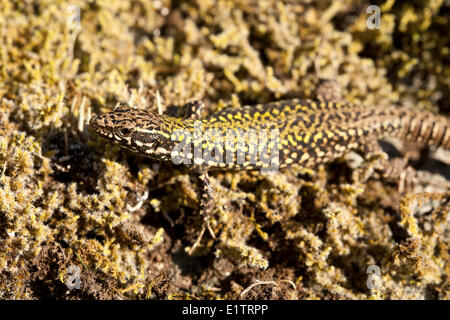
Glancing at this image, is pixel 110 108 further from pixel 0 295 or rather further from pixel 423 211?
pixel 423 211

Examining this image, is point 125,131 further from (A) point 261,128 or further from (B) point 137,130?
(A) point 261,128

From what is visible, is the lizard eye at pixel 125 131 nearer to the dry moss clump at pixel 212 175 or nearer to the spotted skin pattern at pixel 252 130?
the spotted skin pattern at pixel 252 130

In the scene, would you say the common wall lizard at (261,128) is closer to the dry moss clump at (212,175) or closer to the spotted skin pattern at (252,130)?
the spotted skin pattern at (252,130)

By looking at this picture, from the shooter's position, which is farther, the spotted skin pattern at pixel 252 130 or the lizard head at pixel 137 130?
the spotted skin pattern at pixel 252 130

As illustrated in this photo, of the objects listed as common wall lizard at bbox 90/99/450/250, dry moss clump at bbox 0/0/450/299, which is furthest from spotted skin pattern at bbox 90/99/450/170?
dry moss clump at bbox 0/0/450/299

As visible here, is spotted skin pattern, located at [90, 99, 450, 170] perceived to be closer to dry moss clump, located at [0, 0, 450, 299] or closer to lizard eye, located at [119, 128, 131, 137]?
lizard eye, located at [119, 128, 131, 137]

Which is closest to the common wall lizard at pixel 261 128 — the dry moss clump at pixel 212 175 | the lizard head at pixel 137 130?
the lizard head at pixel 137 130

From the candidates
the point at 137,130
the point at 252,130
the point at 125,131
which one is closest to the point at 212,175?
the point at 252,130

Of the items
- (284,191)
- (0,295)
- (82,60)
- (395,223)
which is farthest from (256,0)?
(0,295)
